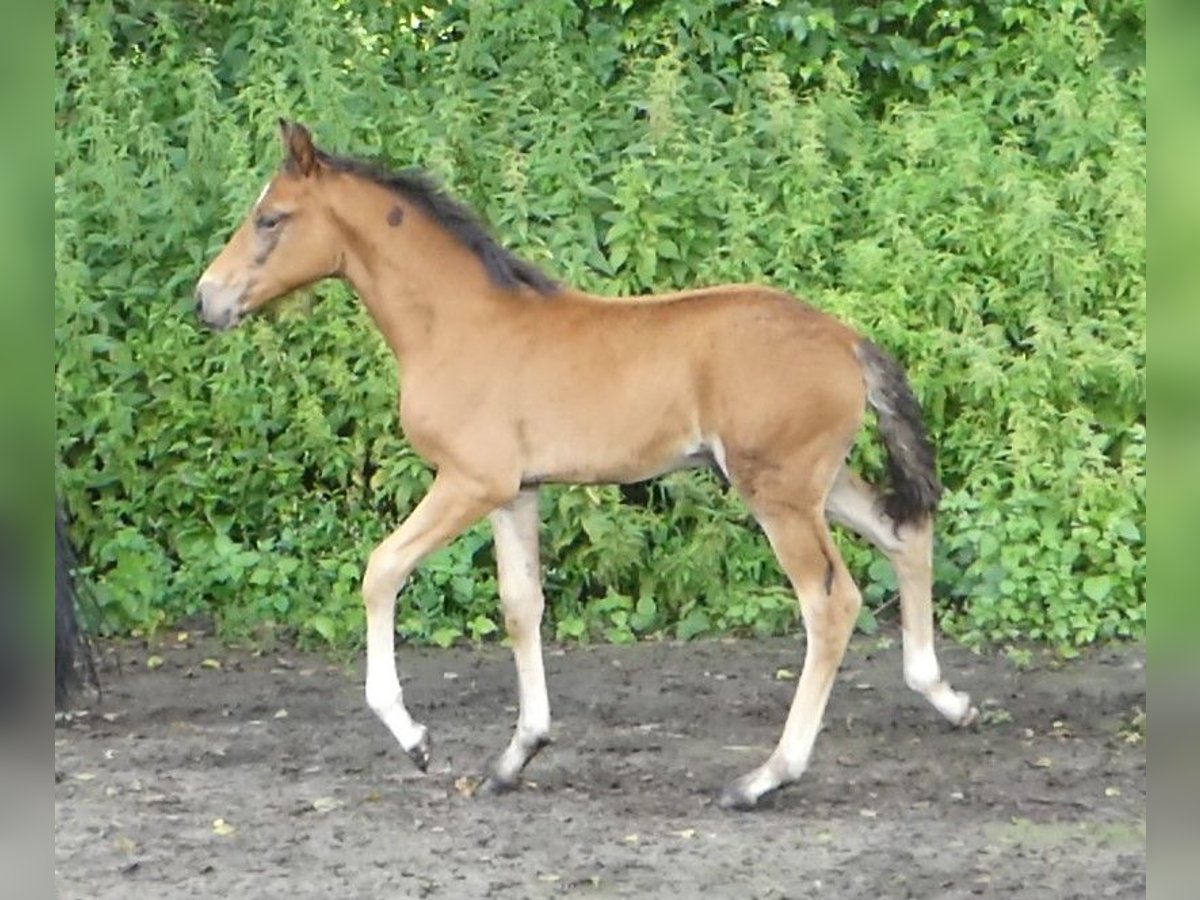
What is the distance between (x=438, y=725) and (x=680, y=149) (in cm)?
392

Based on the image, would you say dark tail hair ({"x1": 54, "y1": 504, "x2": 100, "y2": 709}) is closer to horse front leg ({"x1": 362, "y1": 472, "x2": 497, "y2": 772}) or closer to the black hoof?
horse front leg ({"x1": 362, "y1": 472, "x2": 497, "y2": 772})

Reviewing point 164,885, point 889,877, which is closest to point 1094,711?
point 889,877

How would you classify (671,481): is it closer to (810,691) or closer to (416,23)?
(810,691)

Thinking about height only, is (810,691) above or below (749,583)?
above

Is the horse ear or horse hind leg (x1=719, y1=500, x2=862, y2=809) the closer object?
horse hind leg (x1=719, y1=500, x2=862, y2=809)

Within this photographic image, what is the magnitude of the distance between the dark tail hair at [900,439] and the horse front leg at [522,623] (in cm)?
121

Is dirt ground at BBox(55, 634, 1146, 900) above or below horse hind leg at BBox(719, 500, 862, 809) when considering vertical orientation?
below

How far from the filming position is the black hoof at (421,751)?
5812 millimetres

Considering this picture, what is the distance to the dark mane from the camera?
6062mm

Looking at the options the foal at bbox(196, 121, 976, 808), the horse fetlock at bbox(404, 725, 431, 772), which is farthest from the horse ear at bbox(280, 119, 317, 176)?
the horse fetlock at bbox(404, 725, 431, 772)

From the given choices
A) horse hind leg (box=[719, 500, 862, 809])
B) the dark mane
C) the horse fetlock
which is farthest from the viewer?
the dark mane

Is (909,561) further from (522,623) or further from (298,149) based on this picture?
(298,149)

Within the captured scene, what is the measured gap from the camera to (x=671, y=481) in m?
8.55

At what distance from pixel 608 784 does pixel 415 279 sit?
1796mm
